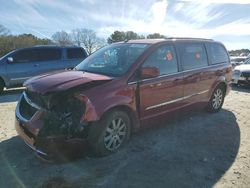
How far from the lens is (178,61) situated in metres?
5.48

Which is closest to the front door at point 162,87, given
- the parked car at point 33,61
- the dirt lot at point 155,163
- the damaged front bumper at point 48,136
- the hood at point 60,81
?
the dirt lot at point 155,163

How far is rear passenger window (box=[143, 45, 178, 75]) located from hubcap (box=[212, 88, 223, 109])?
6.61 ft

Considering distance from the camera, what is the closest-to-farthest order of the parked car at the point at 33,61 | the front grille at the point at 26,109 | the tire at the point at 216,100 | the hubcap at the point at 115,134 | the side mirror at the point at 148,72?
1. the front grille at the point at 26,109
2. the hubcap at the point at 115,134
3. the side mirror at the point at 148,72
4. the tire at the point at 216,100
5. the parked car at the point at 33,61

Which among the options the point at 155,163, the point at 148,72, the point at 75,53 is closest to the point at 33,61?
the point at 75,53

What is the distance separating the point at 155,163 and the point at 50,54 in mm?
8698

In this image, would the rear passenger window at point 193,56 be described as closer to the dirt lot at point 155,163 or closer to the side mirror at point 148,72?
the side mirror at point 148,72

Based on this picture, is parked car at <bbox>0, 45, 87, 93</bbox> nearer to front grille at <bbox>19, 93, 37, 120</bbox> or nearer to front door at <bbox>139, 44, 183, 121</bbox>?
front grille at <bbox>19, 93, 37, 120</bbox>

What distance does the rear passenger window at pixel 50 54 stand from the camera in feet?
37.4

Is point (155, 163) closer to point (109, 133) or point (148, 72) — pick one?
point (109, 133)

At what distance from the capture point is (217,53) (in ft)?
22.8

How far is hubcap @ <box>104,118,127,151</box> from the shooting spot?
4254mm

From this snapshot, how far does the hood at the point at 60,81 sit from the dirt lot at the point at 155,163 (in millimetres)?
1083

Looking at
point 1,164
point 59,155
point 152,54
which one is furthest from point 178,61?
point 1,164

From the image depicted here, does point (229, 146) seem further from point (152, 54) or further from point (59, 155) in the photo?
point (59, 155)
